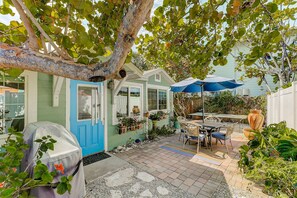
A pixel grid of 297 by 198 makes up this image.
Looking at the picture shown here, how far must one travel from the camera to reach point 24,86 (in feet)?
9.90

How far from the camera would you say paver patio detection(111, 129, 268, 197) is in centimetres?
271

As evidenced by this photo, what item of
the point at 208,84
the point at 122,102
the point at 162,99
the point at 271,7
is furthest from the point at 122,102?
the point at 271,7

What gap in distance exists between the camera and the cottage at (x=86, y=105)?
9.71 ft

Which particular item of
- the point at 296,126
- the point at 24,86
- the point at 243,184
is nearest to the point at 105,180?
the point at 24,86

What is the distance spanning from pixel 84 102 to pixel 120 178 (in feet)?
8.00

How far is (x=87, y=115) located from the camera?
423cm

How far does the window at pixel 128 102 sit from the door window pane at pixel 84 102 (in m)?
0.96

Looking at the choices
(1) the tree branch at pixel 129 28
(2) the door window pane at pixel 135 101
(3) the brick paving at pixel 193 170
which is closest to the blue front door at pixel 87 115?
(3) the brick paving at pixel 193 170

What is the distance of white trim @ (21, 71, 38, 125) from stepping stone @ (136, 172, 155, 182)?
2.77 m

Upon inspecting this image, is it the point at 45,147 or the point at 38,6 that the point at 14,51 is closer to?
the point at 38,6

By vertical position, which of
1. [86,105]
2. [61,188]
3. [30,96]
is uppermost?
[30,96]

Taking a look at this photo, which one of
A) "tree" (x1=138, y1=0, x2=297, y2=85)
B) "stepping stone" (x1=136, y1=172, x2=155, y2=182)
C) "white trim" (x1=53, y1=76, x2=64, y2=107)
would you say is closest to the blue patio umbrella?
"tree" (x1=138, y1=0, x2=297, y2=85)

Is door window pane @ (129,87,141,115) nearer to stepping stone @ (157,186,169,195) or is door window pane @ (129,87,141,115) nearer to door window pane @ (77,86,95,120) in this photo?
door window pane @ (77,86,95,120)

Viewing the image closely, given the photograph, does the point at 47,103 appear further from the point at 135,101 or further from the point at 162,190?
the point at 162,190
